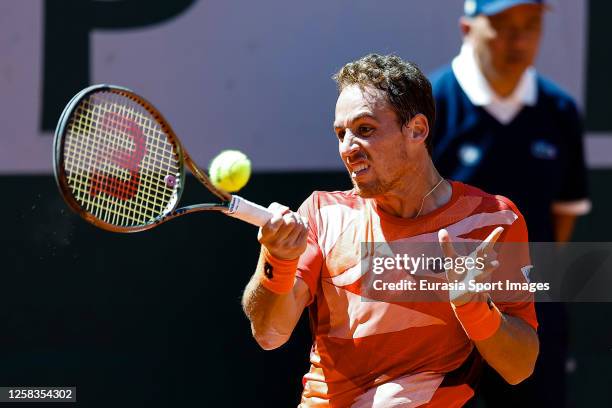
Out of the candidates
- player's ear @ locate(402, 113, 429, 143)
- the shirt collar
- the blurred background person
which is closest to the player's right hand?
player's ear @ locate(402, 113, 429, 143)

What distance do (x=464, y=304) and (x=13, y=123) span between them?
7.80ft

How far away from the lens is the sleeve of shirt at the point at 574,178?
4301 millimetres

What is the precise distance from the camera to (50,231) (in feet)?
14.4

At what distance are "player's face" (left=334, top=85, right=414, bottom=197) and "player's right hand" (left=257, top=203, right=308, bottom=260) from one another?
0.24m

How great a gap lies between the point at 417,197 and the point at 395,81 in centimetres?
34

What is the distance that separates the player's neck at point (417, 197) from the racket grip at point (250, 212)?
0.39 metres

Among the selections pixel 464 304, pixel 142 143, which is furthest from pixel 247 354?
pixel 464 304

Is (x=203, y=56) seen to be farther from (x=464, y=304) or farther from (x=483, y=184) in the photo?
(x=464, y=304)

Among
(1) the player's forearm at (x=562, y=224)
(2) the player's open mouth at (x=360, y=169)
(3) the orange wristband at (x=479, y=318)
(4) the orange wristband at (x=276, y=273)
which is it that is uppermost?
(2) the player's open mouth at (x=360, y=169)

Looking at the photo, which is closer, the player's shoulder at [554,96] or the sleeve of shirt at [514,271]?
the sleeve of shirt at [514,271]

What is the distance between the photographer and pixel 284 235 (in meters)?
2.80

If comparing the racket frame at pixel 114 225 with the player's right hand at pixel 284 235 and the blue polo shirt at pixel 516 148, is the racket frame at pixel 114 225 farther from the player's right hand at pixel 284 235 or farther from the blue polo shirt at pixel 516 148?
the blue polo shirt at pixel 516 148

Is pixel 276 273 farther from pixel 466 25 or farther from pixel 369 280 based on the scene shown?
pixel 466 25

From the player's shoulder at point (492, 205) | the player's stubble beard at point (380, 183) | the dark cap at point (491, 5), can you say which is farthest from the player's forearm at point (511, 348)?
the dark cap at point (491, 5)
